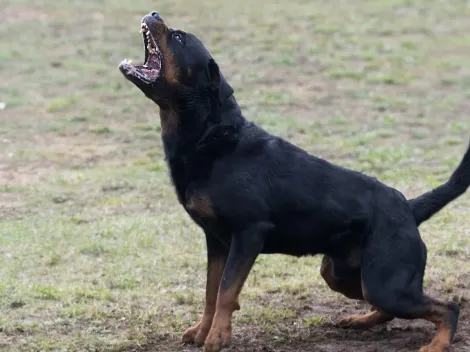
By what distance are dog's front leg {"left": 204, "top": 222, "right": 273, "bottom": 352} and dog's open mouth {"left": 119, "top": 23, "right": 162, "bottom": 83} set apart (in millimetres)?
1181

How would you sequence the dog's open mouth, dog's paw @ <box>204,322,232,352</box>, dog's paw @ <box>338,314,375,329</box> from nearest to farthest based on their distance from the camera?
dog's paw @ <box>204,322,232,352</box>, the dog's open mouth, dog's paw @ <box>338,314,375,329</box>

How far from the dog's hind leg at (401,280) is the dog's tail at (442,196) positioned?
0.75ft

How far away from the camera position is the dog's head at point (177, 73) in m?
5.91

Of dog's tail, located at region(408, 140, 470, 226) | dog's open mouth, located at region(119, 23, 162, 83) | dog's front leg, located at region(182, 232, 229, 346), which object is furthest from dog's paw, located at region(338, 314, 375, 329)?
dog's open mouth, located at region(119, 23, 162, 83)

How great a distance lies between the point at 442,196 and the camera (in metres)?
6.21

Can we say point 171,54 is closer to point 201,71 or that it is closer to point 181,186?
point 201,71

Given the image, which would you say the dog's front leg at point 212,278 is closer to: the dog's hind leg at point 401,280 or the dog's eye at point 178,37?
the dog's hind leg at point 401,280

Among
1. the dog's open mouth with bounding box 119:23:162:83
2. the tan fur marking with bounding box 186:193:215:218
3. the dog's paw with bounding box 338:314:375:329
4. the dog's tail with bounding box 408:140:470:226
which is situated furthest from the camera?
the dog's paw with bounding box 338:314:375:329

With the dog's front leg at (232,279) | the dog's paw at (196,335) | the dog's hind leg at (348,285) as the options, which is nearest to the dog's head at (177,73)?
the dog's front leg at (232,279)

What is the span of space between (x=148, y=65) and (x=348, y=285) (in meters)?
2.07

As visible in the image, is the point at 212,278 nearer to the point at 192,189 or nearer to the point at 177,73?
the point at 192,189

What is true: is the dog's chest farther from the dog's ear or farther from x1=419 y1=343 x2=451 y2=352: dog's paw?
x1=419 y1=343 x2=451 y2=352: dog's paw

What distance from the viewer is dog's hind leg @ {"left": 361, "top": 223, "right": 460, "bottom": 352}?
5840mm

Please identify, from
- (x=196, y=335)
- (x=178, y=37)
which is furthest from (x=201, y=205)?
(x=178, y=37)
